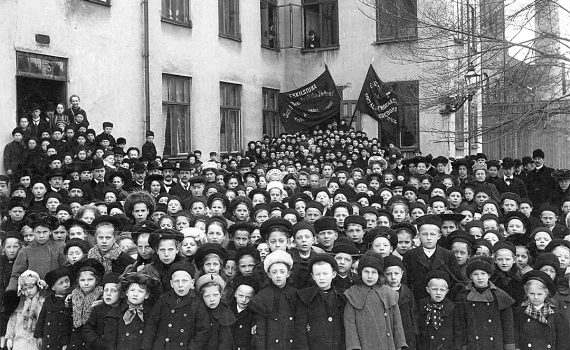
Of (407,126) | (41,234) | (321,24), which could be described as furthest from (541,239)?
(321,24)

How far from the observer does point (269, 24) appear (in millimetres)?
24516

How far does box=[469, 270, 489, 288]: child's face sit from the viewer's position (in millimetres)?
7105

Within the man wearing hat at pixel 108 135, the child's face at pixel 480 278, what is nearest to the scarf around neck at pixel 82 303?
the child's face at pixel 480 278

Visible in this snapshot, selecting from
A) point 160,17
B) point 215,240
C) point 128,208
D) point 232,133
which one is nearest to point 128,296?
point 215,240

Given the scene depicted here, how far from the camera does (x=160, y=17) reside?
19156mm

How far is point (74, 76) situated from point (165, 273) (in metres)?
10.4

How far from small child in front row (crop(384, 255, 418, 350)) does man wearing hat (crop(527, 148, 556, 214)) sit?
8056 mm

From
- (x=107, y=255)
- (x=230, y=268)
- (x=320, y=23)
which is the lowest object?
(x=230, y=268)

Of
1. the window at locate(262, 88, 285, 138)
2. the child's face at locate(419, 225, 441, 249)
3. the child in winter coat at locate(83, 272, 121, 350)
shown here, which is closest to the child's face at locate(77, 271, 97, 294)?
the child in winter coat at locate(83, 272, 121, 350)

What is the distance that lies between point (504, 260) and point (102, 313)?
4.03 m

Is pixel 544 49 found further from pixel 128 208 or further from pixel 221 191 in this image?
pixel 128 208

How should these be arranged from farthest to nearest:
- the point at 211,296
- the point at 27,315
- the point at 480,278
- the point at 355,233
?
1. the point at 355,233
2. the point at 27,315
3. the point at 480,278
4. the point at 211,296

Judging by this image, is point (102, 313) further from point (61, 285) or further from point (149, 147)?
point (149, 147)

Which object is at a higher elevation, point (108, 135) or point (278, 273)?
point (108, 135)
